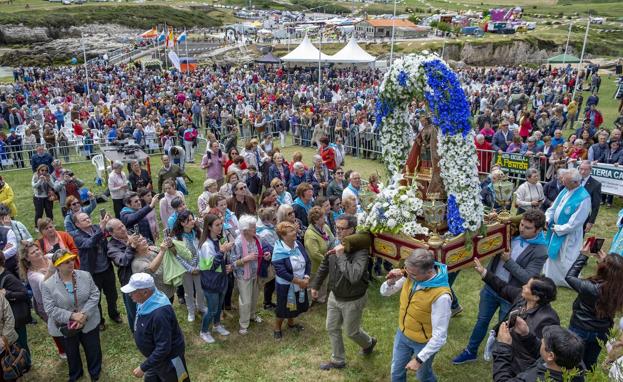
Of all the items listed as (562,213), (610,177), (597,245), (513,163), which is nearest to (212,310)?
(597,245)

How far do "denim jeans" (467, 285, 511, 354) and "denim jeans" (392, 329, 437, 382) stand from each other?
1.32m

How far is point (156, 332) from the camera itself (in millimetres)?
4398

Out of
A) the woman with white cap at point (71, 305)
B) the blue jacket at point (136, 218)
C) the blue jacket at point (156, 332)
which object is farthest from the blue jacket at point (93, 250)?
the blue jacket at point (156, 332)

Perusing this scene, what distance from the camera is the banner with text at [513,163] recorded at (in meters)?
12.7

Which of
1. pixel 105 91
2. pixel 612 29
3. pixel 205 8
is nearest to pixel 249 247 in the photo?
pixel 105 91

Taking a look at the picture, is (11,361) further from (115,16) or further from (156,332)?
(115,16)

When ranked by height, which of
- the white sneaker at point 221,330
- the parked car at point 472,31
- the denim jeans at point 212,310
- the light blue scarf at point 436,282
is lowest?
the white sneaker at point 221,330

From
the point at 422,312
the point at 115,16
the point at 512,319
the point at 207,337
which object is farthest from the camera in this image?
the point at 115,16

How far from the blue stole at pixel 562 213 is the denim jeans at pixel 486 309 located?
2462 millimetres

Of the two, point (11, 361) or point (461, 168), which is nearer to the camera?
point (11, 361)

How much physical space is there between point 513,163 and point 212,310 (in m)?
9.82

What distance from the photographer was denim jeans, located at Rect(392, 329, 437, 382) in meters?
4.61

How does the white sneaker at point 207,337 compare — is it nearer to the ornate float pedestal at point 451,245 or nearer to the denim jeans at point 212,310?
the denim jeans at point 212,310

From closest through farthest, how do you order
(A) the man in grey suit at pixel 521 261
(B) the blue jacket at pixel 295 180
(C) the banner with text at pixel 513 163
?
(A) the man in grey suit at pixel 521 261
(B) the blue jacket at pixel 295 180
(C) the banner with text at pixel 513 163
